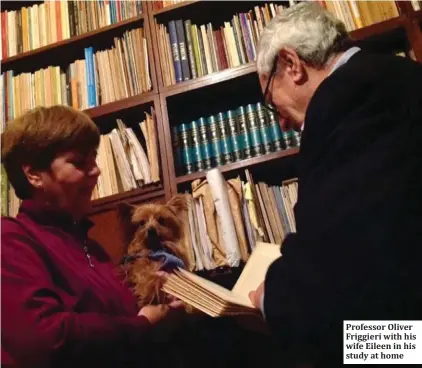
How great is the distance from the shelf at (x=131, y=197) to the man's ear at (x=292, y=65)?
2.21ft

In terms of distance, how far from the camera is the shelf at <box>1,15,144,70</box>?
1.86 metres

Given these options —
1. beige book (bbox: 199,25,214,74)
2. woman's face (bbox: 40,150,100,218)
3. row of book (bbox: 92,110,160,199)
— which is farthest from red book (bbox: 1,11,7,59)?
woman's face (bbox: 40,150,100,218)

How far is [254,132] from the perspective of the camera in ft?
5.34

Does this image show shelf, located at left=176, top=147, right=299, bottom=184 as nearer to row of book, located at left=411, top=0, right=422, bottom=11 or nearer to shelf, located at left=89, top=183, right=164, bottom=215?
shelf, located at left=89, top=183, right=164, bottom=215

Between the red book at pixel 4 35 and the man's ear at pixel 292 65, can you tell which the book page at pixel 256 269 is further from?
the red book at pixel 4 35

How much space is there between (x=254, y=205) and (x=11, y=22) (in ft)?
4.93

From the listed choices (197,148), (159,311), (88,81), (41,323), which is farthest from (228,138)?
(41,323)

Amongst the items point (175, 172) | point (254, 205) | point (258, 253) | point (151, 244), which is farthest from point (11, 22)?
point (258, 253)

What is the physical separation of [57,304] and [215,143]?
3.11ft

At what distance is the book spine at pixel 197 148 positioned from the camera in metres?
1.63

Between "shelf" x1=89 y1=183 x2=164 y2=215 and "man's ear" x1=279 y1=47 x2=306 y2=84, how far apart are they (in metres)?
0.67

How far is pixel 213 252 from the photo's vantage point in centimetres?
144

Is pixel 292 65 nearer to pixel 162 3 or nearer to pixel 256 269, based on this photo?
pixel 256 269
